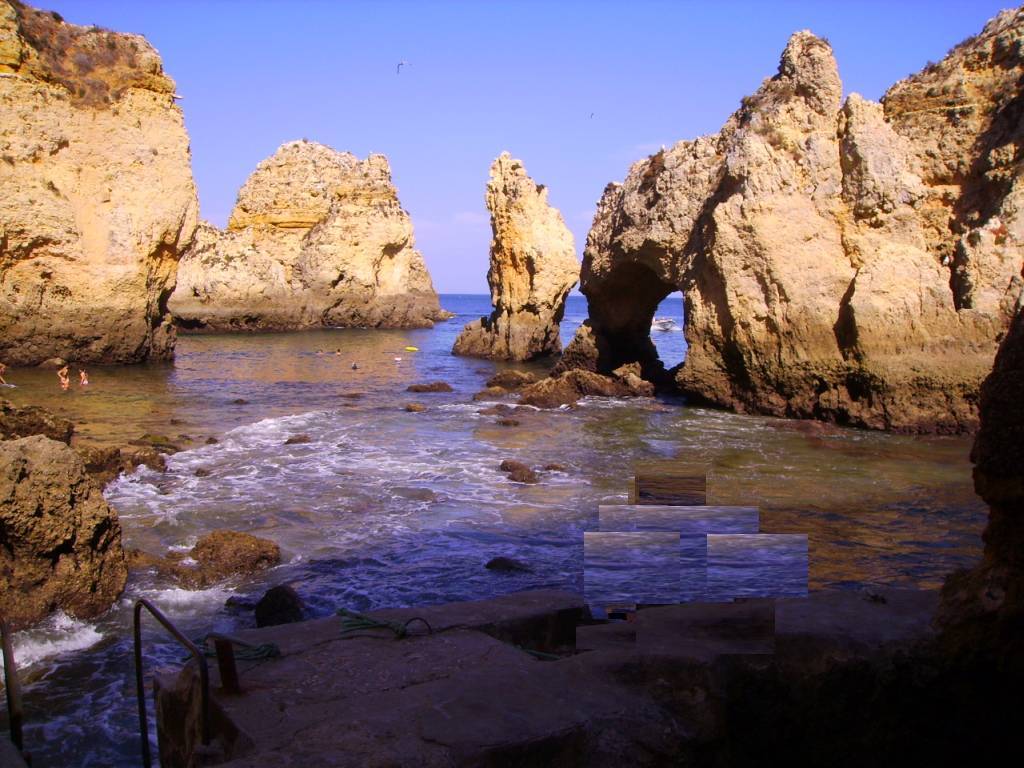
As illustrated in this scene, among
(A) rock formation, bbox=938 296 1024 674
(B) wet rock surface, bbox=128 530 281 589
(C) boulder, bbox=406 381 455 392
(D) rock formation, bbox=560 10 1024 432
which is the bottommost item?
(B) wet rock surface, bbox=128 530 281 589

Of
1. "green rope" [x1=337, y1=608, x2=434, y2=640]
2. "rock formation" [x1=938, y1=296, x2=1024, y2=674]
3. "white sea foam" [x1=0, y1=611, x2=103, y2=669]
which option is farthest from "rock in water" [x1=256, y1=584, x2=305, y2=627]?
"rock formation" [x1=938, y1=296, x2=1024, y2=674]

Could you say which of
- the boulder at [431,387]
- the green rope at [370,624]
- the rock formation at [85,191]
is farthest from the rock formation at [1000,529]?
the rock formation at [85,191]

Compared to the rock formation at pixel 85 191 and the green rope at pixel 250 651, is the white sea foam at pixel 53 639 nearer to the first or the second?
the green rope at pixel 250 651

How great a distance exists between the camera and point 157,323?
28766 millimetres

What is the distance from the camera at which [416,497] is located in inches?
455

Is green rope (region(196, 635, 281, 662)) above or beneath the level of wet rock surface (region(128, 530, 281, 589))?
above

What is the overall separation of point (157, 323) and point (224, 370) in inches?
105

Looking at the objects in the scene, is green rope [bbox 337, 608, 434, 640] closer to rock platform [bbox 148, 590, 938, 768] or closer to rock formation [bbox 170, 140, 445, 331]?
rock platform [bbox 148, 590, 938, 768]

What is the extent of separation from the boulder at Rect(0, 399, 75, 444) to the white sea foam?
15.7 feet

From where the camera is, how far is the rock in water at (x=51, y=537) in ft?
21.9

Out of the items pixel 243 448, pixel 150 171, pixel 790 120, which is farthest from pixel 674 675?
pixel 150 171

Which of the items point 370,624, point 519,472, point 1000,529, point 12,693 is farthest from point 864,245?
point 12,693

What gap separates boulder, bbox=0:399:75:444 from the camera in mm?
11102

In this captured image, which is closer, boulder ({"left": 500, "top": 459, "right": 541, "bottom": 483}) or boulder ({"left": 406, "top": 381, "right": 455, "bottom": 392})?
boulder ({"left": 500, "top": 459, "right": 541, "bottom": 483})
